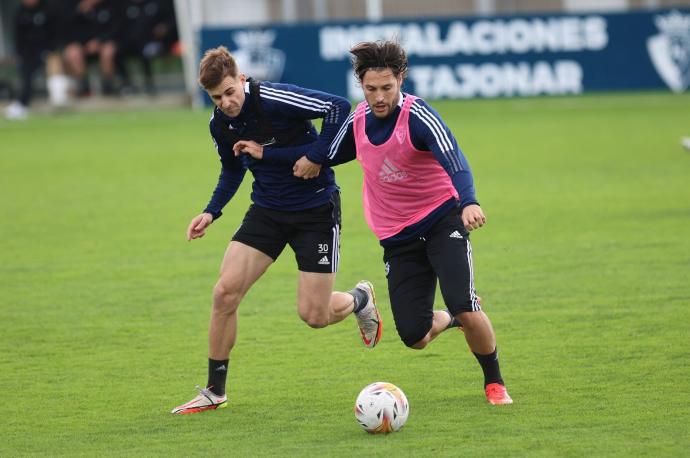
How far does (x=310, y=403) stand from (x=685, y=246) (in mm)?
5409

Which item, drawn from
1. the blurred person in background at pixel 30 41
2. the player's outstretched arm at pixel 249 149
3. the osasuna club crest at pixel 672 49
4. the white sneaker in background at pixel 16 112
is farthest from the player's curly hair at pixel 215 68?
the blurred person in background at pixel 30 41

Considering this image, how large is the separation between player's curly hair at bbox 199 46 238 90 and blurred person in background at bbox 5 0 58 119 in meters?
21.9

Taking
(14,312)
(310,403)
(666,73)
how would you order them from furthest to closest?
(666,73) < (14,312) < (310,403)

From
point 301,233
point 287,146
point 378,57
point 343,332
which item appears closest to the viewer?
point 378,57

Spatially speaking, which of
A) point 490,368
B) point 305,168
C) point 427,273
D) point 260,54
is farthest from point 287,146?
point 260,54

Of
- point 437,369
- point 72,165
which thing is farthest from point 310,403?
point 72,165

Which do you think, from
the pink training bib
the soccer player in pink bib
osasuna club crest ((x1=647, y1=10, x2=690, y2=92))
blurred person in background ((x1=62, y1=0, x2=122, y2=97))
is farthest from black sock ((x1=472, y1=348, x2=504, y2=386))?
blurred person in background ((x1=62, y1=0, x2=122, y2=97))

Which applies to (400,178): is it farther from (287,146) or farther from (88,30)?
(88,30)

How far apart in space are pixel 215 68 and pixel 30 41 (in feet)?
73.4

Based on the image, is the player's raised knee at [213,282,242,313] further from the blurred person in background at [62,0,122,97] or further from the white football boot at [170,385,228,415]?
the blurred person in background at [62,0,122,97]

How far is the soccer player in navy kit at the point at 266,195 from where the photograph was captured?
6.74 m

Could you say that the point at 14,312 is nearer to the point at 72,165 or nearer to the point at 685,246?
the point at 685,246

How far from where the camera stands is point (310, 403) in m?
6.71

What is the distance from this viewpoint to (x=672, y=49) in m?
26.0
